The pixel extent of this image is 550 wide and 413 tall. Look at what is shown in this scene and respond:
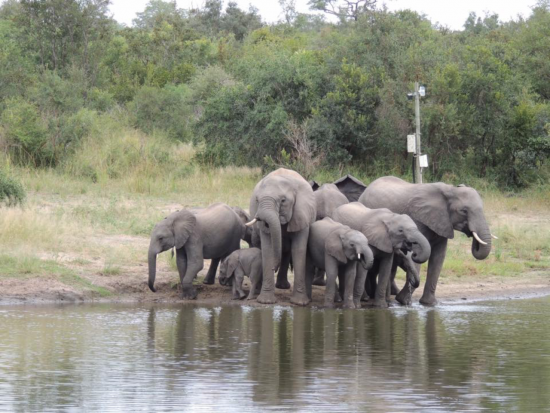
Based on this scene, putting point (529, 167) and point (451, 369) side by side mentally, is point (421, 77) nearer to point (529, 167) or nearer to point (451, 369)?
point (529, 167)

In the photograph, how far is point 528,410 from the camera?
7.71 m

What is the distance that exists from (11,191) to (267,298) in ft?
24.0

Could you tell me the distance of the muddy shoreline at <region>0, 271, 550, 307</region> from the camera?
13.4m

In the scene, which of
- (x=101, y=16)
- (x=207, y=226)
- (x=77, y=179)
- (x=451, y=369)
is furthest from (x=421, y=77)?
(x=451, y=369)

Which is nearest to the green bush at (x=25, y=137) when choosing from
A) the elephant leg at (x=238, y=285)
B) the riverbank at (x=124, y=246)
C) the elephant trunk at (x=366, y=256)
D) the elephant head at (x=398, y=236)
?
the riverbank at (x=124, y=246)

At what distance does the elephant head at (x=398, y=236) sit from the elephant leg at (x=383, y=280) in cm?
31

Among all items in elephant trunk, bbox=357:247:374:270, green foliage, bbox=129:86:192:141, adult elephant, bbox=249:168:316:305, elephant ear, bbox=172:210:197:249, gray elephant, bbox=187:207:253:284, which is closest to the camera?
elephant trunk, bbox=357:247:374:270

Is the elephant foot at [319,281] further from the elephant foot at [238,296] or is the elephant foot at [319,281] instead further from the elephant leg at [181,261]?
the elephant leg at [181,261]

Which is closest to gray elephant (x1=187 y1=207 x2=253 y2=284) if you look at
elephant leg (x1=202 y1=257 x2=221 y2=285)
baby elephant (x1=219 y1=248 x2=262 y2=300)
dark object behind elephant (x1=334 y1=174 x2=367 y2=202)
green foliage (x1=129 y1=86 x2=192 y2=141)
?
elephant leg (x1=202 y1=257 x2=221 y2=285)

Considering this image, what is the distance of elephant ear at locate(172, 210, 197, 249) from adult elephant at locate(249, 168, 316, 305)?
2.92ft

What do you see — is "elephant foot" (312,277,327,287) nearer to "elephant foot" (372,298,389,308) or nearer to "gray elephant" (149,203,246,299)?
"gray elephant" (149,203,246,299)

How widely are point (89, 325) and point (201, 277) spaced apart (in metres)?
3.87

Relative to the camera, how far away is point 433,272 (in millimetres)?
14180

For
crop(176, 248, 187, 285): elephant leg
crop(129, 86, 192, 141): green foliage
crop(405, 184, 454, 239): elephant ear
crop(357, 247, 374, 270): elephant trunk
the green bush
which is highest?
crop(129, 86, 192, 141): green foliage
